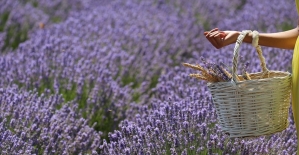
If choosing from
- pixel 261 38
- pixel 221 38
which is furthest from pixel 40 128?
pixel 261 38

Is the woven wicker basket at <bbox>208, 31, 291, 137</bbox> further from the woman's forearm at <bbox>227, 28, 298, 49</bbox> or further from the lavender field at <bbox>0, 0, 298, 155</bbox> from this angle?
the lavender field at <bbox>0, 0, 298, 155</bbox>

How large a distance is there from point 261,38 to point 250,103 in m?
0.33

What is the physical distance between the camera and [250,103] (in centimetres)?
238

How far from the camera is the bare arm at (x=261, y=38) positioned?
8.18 feet

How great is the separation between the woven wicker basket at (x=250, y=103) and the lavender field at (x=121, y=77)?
0.97 ft

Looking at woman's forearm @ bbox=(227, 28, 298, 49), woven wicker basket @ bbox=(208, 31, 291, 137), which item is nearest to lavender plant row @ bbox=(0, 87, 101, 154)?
woven wicker basket @ bbox=(208, 31, 291, 137)

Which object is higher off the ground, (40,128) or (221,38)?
(40,128)

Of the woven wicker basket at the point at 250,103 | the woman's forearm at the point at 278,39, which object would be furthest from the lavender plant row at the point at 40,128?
the woman's forearm at the point at 278,39

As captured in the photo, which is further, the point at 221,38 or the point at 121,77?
the point at 121,77

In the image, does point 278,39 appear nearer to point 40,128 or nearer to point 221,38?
point 221,38

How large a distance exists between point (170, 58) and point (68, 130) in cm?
218

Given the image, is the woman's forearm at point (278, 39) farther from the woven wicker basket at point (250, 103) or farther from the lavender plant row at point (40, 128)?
the lavender plant row at point (40, 128)

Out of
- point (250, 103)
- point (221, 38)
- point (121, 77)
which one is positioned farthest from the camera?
point (121, 77)

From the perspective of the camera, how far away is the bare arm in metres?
2.49
